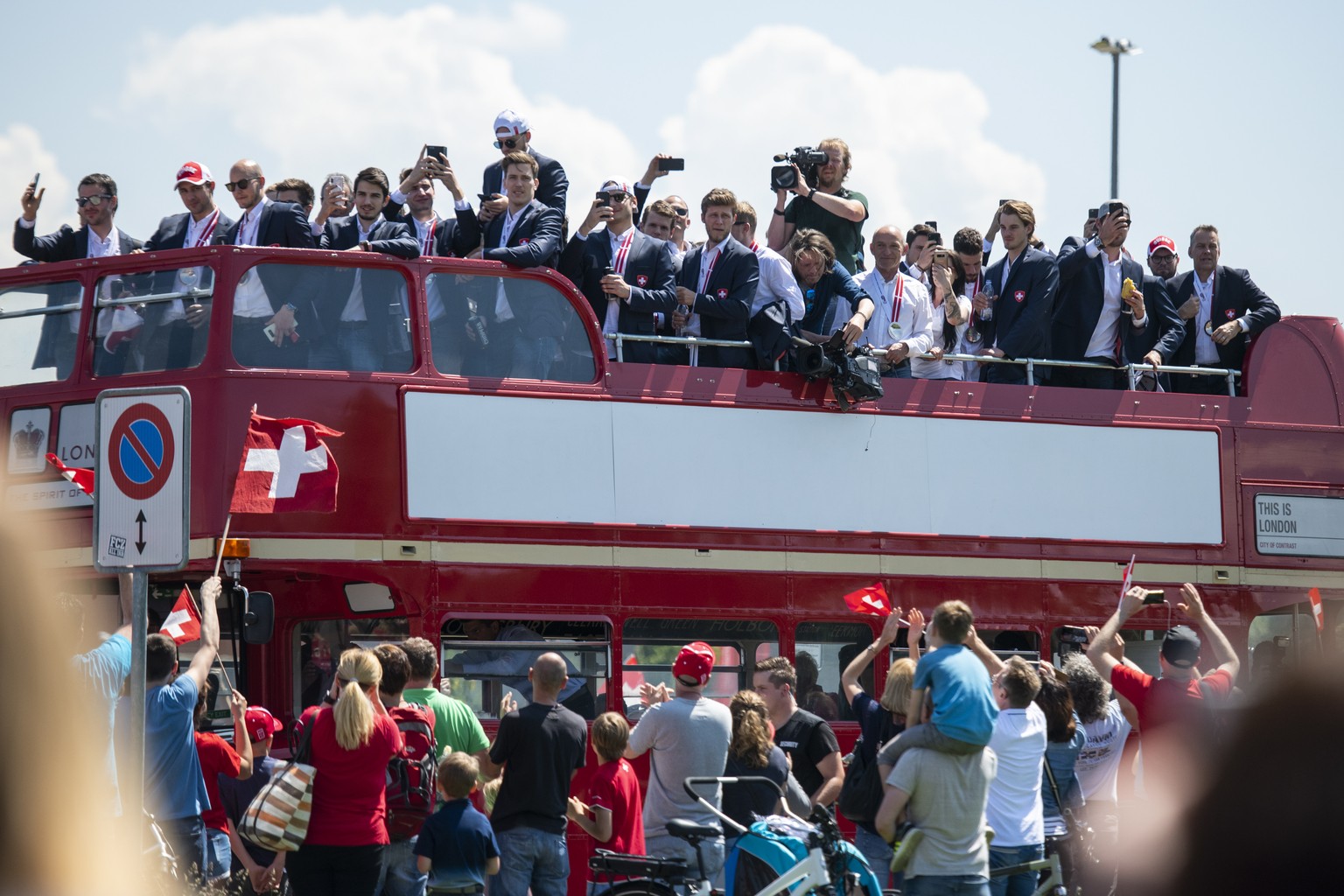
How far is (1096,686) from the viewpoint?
8.84 metres

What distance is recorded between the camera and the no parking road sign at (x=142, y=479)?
6.11 meters

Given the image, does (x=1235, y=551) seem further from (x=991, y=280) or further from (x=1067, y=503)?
(x=991, y=280)

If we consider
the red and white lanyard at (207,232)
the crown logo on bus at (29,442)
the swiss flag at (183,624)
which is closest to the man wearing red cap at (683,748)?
the swiss flag at (183,624)

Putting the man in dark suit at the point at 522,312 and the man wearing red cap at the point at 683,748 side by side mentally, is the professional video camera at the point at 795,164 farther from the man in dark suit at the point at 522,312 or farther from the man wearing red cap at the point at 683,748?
the man wearing red cap at the point at 683,748

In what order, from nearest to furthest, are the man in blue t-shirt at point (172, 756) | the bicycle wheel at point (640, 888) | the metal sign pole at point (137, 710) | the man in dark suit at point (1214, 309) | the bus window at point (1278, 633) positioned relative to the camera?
1. the metal sign pole at point (137, 710)
2. the man in blue t-shirt at point (172, 756)
3. the bicycle wheel at point (640, 888)
4. the bus window at point (1278, 633)
5. the man in dark suit at point (1214, 309)

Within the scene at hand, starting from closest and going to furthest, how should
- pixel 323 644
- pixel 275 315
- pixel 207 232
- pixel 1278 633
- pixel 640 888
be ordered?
pixel 640 888, pixel 275 315, pixel 323 644, pixel 207 232, pixel 1278 633

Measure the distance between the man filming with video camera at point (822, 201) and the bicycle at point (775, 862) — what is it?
599 cm

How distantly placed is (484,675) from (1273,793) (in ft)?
31.3

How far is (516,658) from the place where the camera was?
10758 millimetres

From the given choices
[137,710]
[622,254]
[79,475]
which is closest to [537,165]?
[622,254]

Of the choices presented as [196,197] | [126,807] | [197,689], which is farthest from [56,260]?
[126,807]

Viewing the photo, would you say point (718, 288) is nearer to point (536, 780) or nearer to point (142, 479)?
point (536, 780)

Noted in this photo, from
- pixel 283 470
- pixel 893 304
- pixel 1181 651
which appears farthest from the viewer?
pixel 893 304

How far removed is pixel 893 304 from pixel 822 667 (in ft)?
9.36
